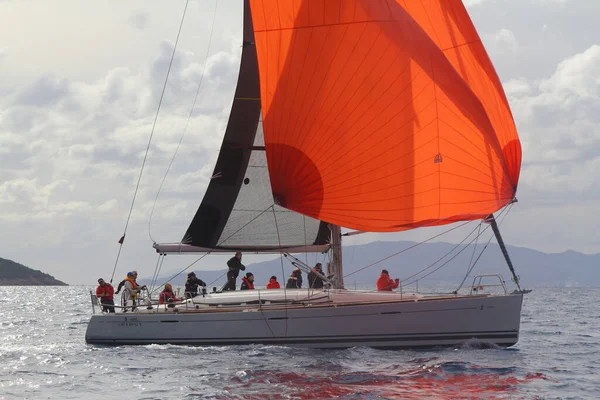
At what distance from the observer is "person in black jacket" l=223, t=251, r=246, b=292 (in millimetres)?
22797

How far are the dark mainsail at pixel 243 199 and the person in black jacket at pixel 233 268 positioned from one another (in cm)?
38

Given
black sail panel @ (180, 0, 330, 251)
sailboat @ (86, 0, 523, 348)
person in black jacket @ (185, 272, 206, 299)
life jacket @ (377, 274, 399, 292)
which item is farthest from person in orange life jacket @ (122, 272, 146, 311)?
life jacket @ (377, 274, 399, 292)

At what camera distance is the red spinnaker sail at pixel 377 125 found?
18781 millimetres

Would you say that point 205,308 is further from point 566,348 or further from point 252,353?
point 566,348

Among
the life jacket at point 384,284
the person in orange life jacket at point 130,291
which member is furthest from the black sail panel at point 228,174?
the life jacket at point 384,284

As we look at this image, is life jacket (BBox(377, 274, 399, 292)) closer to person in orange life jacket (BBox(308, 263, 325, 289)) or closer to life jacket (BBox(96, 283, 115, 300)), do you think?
person in orange life jacket (BBox(308, 263, 325, 289))

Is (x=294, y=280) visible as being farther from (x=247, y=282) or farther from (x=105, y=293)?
(x=105, y=293)

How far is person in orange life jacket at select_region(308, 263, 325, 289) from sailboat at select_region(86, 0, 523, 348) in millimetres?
1655

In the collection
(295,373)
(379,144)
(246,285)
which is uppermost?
(379,144)

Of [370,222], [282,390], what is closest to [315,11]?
[370,222]

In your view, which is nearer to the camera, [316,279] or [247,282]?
[316,279]

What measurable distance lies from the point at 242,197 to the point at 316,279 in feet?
9.52

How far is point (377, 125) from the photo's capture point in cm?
1884

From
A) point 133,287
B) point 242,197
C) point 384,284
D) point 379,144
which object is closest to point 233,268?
point 242,197
